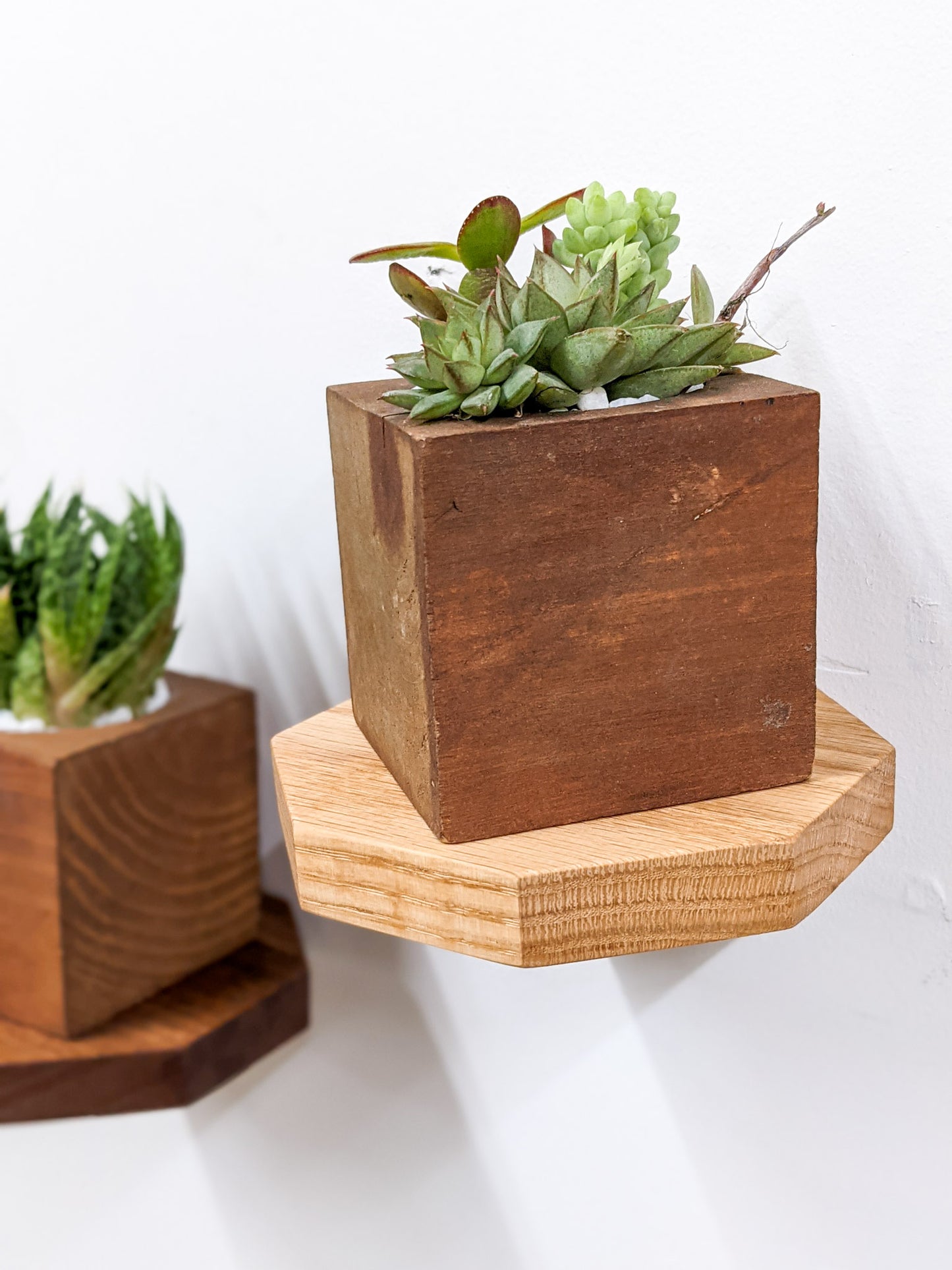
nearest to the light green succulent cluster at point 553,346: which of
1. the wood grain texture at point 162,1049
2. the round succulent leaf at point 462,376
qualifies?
the round succulent leaf at point 462,376

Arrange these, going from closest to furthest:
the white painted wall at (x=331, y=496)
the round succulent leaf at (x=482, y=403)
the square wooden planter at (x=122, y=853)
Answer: the round succulent leaf at (x=482, y=403) < the white painted wall at (x=331, y=496) < the square wooden planter at (x=122, y=853)

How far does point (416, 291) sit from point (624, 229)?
0.09m

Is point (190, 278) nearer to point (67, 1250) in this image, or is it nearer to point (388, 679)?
point (388, 679)

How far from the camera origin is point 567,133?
606 millimetres

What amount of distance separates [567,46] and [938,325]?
0.25 metres

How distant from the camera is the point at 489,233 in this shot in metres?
0.41

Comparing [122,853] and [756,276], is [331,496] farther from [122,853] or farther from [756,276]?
[756,276]

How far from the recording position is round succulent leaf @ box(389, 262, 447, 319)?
420mm

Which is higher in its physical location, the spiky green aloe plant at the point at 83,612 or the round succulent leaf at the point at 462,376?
the round succulent leaf at the point at 462,376

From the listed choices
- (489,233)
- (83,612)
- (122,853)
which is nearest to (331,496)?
(83,612)

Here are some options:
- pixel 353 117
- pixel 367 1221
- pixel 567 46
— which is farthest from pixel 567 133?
pixel 367 1221

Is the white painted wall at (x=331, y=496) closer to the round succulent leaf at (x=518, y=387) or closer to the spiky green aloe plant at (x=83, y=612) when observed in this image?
the spiky green aloe plant at (x=83, y=612)

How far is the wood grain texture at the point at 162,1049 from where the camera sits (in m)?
0.75

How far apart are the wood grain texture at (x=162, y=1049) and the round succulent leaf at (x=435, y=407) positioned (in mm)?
544
